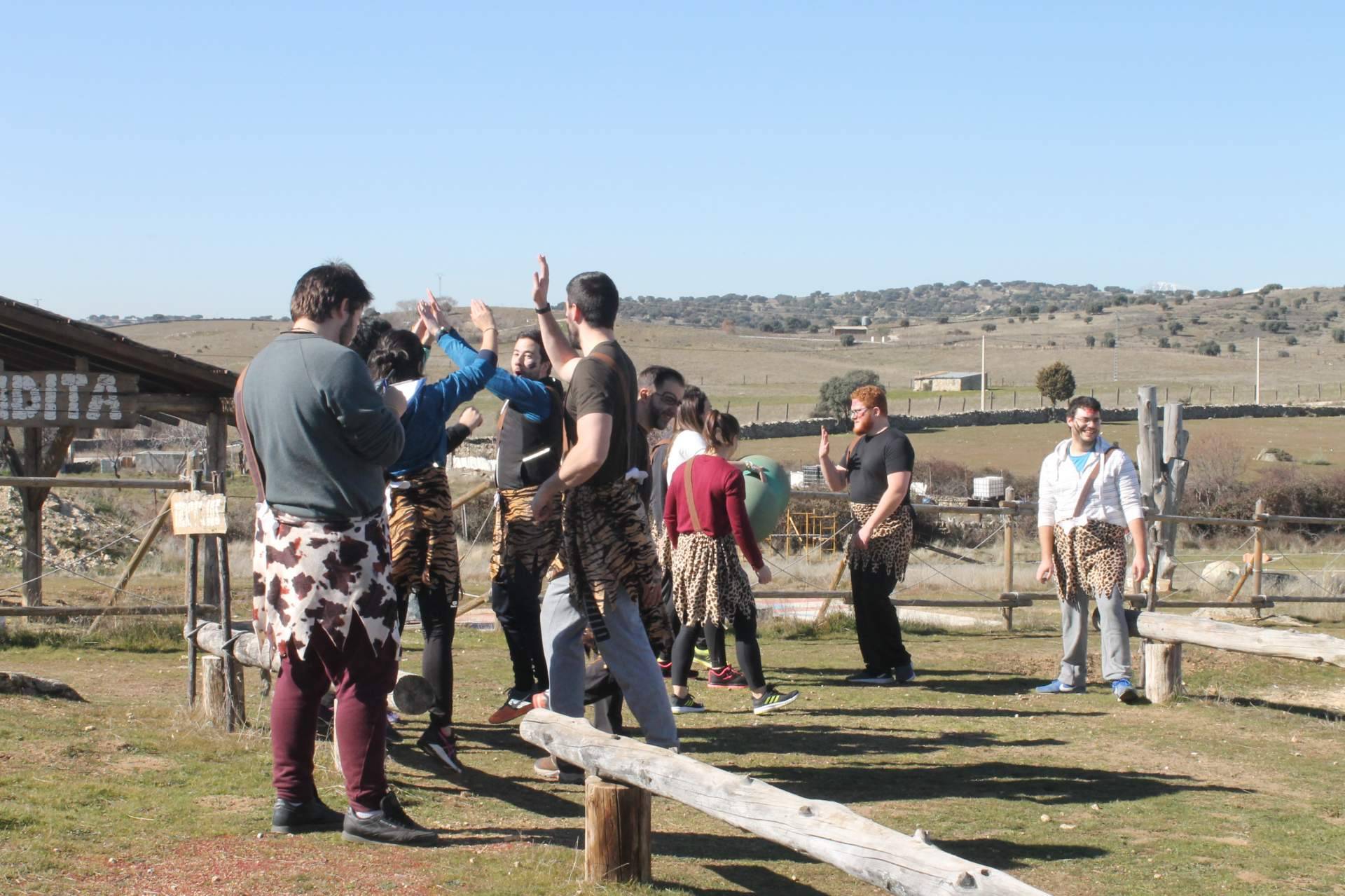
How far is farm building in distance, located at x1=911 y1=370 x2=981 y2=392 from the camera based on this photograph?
8525cm

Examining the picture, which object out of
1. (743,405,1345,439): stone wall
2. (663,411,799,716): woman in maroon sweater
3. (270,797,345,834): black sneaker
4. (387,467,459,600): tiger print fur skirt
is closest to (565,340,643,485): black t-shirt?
(387,467,459,600): tiger print fur skirt

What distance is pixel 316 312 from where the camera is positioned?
4.28 m

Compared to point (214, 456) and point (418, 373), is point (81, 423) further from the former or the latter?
point (418, 373)

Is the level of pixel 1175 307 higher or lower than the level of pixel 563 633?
higher

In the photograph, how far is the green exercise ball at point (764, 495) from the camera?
10.5 metres

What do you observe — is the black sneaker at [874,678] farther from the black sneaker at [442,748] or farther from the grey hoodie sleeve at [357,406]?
the grey hoodie sleeve at [357,406]

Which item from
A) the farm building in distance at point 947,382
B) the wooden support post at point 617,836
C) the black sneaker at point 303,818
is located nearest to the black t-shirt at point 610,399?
the wooden support post at point 617,836

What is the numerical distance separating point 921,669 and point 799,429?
45.9 metres

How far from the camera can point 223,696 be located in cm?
632

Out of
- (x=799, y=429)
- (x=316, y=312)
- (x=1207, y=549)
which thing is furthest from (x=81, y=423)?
(x=799, y=429)

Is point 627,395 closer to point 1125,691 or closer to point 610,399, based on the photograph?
point 610,399

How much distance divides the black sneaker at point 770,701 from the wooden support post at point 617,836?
320 cm

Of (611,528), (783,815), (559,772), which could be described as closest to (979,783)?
(559,772)

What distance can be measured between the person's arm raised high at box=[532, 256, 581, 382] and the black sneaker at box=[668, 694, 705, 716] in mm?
2617
